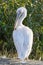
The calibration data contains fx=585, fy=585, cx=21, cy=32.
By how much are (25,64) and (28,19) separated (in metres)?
3.33

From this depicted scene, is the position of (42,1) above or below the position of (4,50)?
above

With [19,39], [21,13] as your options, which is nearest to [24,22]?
[21,13]

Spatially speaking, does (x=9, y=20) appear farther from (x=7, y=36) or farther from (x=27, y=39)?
(x=27, y=39)

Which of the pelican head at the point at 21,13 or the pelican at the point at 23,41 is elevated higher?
the pelican head at the point at 21,13

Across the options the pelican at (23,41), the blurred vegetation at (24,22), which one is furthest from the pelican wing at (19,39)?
the blurred vegetation at (24,22)

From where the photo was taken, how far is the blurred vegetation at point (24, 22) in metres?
16.5

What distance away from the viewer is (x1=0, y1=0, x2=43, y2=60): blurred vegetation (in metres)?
16.5

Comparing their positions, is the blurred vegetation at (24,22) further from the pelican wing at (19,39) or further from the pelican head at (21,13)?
the pelican wing at (19,39)

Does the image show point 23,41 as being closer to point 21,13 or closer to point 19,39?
point 19,39

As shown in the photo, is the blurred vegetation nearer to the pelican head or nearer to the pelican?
the pelican head

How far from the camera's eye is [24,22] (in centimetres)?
1705

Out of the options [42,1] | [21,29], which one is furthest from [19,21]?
[42,1]

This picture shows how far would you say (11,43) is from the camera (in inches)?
672

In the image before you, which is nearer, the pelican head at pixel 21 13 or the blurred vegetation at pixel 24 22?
the pelican head at pixel 21 13
